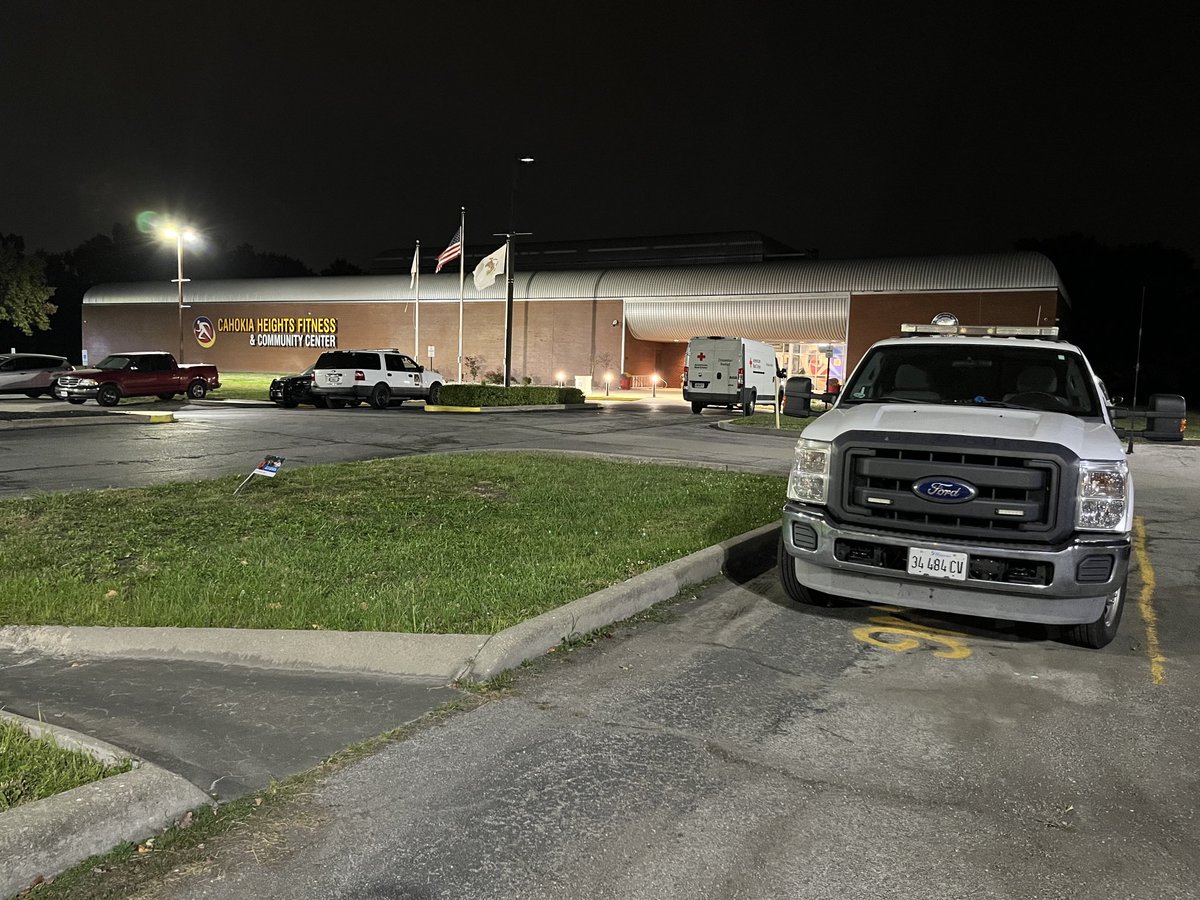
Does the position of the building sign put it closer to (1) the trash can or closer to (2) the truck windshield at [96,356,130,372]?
(2) the truck windshield at [96,356,130,372]

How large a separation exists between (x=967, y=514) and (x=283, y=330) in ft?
204

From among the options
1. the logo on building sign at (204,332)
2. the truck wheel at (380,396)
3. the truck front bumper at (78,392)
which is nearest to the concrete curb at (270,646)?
the truck wheel at (380,396)

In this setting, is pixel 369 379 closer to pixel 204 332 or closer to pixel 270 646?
pixel 270 646

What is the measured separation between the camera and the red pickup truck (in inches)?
1139

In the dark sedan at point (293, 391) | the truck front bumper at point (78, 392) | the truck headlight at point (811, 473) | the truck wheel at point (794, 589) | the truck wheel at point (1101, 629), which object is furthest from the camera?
the dark sedan at point (293, 391)

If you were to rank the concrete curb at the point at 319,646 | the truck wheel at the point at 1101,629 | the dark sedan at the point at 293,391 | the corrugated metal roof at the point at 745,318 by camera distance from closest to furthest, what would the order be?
the concrete curb at the point at 319,646 < the truck wheel at the point at 1101,629 < the dark sedan at the point at 293,391 < the corrugated metal roof at the point at 745,318

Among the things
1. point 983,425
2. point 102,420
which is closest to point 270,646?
point 983,425

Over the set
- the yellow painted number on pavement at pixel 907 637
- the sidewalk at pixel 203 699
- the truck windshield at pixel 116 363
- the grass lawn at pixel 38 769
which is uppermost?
the truck windshield at pixel 116 363

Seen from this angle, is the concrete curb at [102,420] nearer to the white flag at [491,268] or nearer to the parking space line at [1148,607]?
the white flag at [491,268]

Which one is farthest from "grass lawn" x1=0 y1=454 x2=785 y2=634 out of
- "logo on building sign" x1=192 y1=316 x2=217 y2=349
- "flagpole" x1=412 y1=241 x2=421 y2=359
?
"logo on building sign" x1=192 y1=316 x2=217 y2=349

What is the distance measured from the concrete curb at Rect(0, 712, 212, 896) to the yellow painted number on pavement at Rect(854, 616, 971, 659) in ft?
13.8

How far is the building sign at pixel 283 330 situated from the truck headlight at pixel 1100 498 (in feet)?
195

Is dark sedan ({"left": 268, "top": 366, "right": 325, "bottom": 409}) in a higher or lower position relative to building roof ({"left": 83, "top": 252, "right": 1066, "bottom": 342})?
lower

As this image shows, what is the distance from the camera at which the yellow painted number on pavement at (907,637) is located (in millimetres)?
5930
